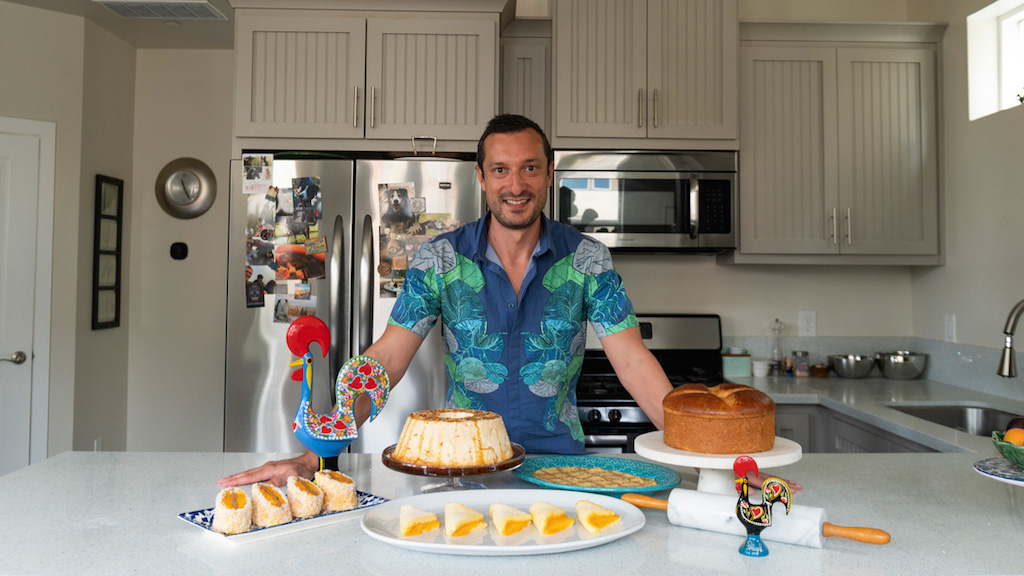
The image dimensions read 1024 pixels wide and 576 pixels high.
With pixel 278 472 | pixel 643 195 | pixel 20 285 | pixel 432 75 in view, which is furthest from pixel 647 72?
pixel 20 285

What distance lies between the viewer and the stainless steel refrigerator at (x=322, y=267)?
2842 mm

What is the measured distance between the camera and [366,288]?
9.29 feet

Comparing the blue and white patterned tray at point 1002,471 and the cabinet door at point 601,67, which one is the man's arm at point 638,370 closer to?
the blue and white patterned tray at point 1002,471

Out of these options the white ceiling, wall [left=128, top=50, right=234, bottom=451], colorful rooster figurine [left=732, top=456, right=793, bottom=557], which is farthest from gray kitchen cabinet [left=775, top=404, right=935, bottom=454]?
the white ceiling

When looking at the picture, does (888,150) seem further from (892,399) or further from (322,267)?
(322,267)

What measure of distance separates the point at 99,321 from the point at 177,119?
1147mm

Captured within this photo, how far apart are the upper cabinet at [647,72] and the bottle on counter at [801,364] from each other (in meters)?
1.08

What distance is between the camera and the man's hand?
126 centimetres

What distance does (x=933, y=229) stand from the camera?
132 inches

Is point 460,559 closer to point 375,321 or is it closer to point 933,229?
point 375,321

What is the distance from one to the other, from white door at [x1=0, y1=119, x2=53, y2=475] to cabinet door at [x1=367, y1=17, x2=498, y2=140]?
5.84ft

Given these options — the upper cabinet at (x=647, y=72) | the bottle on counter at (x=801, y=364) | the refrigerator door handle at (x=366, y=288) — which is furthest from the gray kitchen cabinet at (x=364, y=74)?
the bottle on counter at (x=801, y=364)

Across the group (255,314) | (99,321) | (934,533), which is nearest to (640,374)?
(934,533)

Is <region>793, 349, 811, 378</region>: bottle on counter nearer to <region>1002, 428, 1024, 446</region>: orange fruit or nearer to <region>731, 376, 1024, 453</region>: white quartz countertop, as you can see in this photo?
<region>731, 376, 1024, 453</region>: white quartz countertop
